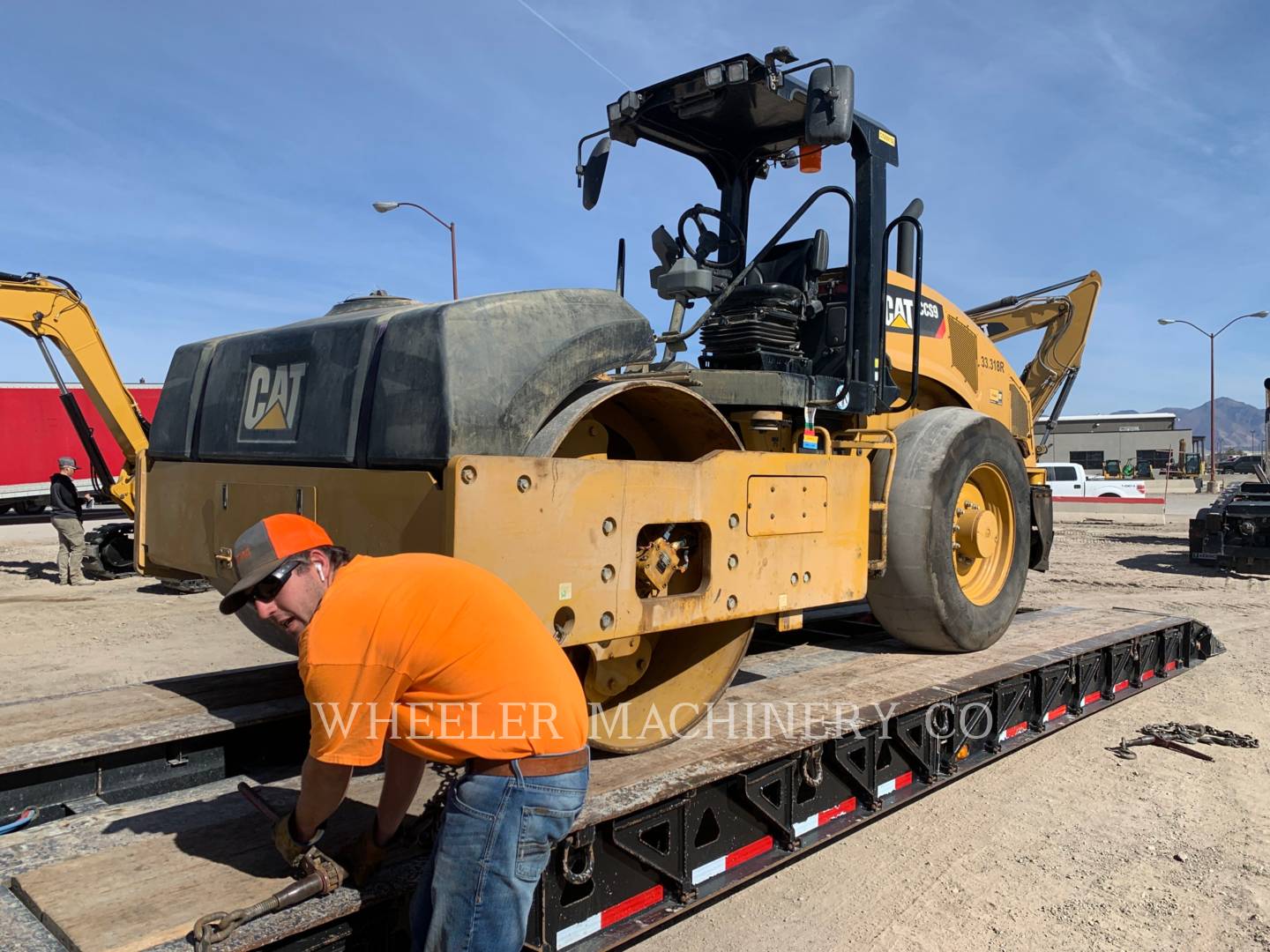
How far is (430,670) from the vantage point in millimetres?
2236

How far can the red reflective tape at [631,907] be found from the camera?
308 centimetres

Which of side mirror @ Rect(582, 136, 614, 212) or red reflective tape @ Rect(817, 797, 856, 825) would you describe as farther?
side mirror @ Rect(582, 136, 614, 212)

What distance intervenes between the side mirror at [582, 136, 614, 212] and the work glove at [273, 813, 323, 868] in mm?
3296

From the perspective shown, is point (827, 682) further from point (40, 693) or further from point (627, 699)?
point (40, 693)

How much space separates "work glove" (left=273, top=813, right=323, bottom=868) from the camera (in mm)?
2451

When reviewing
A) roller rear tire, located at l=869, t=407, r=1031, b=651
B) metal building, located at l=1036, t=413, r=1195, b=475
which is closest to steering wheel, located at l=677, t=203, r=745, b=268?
roller rear tire, located at l=869, t=407, r=1031, b=651

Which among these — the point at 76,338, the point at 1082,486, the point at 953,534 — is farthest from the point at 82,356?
the point at 1082,486

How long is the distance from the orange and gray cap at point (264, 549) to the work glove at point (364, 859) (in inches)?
27.3

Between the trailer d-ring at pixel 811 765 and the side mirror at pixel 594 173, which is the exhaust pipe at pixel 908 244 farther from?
the trailer d-ring at pixel 811 765

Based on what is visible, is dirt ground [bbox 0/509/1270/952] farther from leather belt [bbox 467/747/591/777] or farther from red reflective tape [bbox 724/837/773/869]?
leather belt [bbox 467/747/591/777]

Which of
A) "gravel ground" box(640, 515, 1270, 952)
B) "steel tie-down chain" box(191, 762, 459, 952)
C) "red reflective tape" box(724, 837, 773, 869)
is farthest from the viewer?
"red reflective tape" box(724, 837, 773, 869)

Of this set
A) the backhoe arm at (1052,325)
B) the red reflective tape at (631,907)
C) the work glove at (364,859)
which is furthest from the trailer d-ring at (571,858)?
the backhoe arm at (1052,325)

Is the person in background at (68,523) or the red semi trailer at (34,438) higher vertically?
the red semi trailer at (34,438)

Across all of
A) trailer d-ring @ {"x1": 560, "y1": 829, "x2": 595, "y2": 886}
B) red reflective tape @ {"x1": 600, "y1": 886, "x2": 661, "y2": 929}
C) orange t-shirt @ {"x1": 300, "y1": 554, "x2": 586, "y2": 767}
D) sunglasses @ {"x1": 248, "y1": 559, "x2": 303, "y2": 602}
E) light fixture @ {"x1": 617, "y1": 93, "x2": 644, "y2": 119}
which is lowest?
→ red reflective tape @ {"x1": 600, "y1": 886, "x2": 661, "y2": 929}
